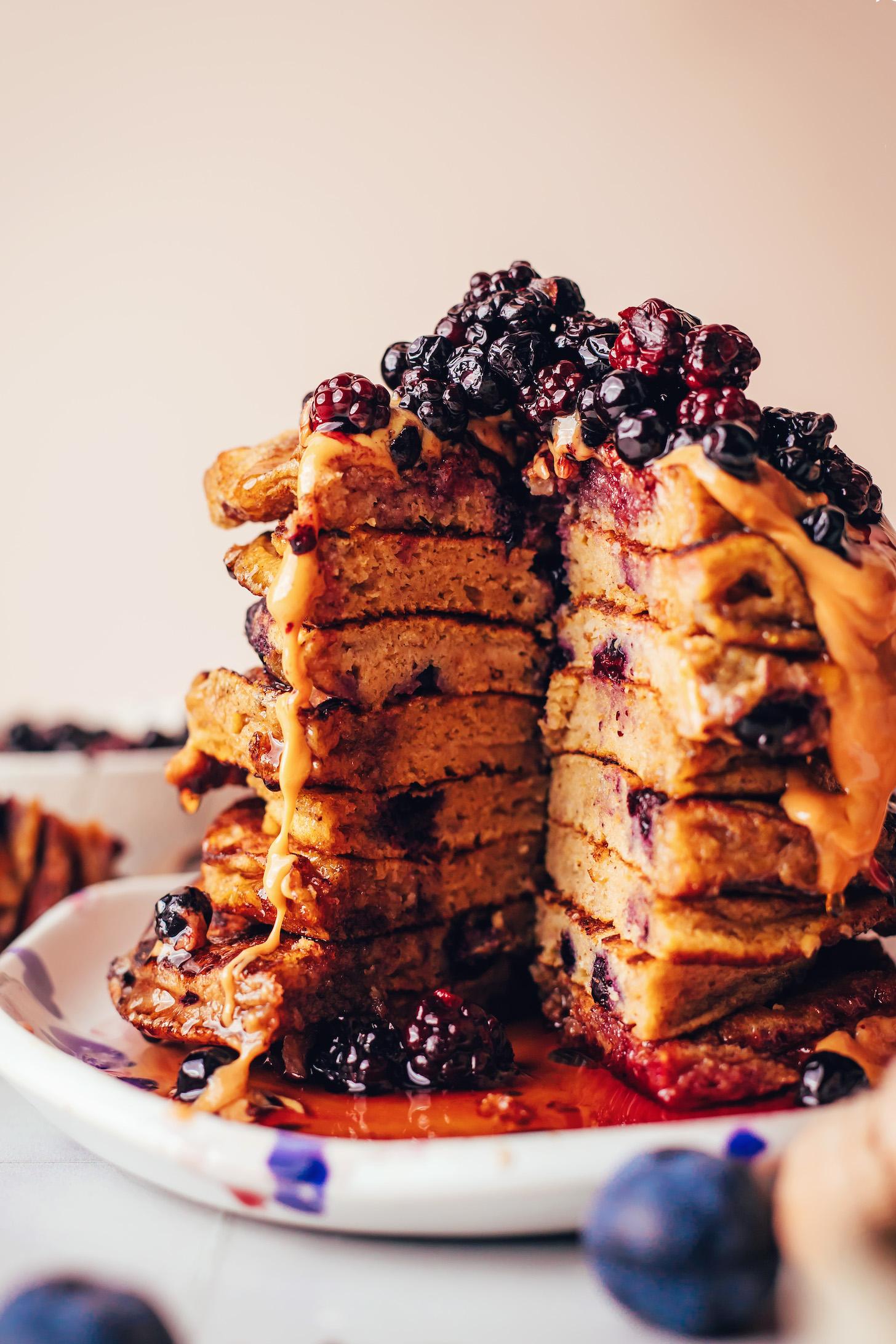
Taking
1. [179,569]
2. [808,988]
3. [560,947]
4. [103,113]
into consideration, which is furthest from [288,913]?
[103,113]

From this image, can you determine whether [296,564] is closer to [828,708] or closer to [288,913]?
[288,913]

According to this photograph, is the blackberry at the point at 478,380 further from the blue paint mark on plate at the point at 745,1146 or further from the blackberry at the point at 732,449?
the blue paint mark on plate at the point at 745,1146

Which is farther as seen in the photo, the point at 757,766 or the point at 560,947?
the point at 560,947

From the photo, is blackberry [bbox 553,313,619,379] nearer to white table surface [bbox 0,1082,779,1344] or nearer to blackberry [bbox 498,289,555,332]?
blackberry [bbox 498,289,555,332]

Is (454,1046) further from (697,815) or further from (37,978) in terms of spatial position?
(37,978)

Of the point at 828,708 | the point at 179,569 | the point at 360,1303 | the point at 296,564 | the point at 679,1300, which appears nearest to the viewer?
the point at 679,1300

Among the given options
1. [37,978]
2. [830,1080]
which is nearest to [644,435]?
[830,1080]
